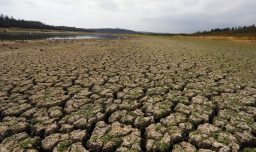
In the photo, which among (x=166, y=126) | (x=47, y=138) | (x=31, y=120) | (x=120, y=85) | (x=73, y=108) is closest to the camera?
(x=47, y=138)

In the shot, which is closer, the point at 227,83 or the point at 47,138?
the point at 47,138

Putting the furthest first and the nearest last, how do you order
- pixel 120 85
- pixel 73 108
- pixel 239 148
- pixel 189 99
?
1. pixel 120 85
2. pixel 189 99
3. pixel 73 108
4. pixel 239 148

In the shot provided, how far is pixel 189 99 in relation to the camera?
14.9 feet

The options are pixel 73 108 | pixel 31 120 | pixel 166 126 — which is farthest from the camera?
pixel 73 108

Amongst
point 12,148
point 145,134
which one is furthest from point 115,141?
point 12,148

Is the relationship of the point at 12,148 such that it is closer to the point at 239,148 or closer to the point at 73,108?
the point at 73,108

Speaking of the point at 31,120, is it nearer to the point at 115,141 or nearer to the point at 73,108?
the point at 73,108

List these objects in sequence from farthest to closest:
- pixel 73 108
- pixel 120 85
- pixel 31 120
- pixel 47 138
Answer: pixel 120 85 < pixel 73 108 < pixel 31 120 < pixel 47 138

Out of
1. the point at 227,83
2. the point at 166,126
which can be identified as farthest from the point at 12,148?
the point at 227,83

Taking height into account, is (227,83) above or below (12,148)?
above

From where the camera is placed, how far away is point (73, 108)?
414 cm

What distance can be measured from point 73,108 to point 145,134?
1.50 m

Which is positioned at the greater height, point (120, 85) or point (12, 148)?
point (120, 85)

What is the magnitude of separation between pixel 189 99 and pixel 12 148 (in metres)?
3.01
